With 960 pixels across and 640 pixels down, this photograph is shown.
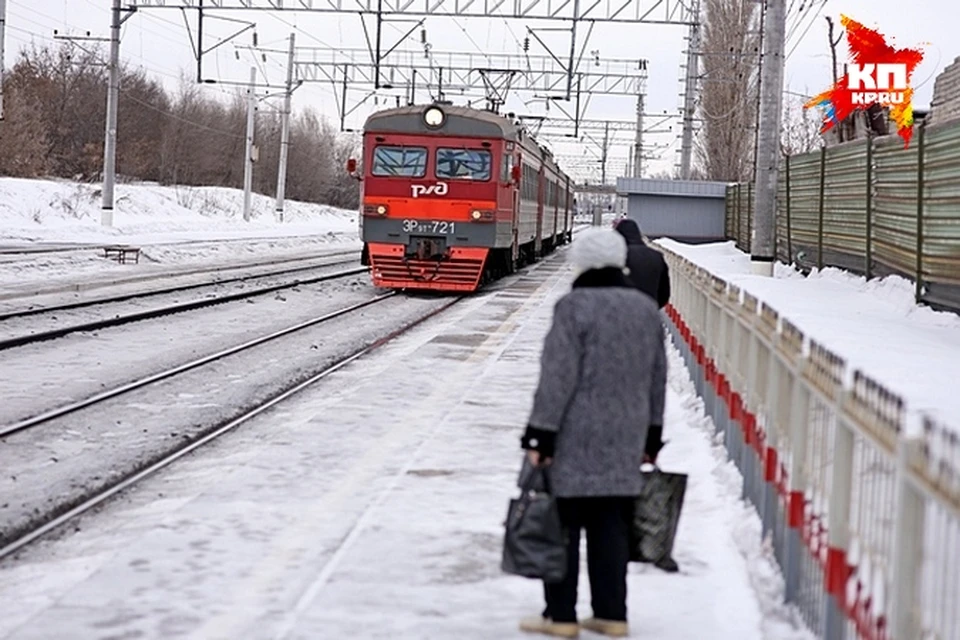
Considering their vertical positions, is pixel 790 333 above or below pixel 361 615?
above

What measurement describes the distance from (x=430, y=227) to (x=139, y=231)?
2589 centimetres

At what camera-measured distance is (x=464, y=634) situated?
233 inches

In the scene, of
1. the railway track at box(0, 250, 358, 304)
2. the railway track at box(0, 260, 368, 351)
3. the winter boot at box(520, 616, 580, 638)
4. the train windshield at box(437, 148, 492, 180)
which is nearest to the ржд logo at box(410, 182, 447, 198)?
the train windshield at box(437, 148, 492, 180)

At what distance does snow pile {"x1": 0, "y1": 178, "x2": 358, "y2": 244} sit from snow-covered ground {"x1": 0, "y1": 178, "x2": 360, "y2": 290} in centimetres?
4

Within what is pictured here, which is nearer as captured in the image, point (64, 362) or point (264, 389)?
point (264, 389)

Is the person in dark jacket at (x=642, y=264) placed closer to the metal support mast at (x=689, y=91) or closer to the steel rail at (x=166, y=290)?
the steel rail at (x=166, y=290)

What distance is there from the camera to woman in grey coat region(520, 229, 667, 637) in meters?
5.54

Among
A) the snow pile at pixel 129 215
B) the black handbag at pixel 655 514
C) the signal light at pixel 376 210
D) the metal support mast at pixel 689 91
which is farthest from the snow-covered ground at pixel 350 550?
the snow pile at pixel 129 215

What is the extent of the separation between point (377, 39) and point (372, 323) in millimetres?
14968

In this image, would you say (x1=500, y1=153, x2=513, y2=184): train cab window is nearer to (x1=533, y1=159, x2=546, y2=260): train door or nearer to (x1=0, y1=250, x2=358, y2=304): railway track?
(x1=0, y1=250, x2=358, y2=304): railway track

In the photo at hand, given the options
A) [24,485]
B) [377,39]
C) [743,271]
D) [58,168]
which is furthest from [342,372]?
[58,168]

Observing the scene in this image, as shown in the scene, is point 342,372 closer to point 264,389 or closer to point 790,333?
point 264,389

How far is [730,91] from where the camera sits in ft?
169

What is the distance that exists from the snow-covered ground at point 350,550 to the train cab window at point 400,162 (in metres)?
15.0
